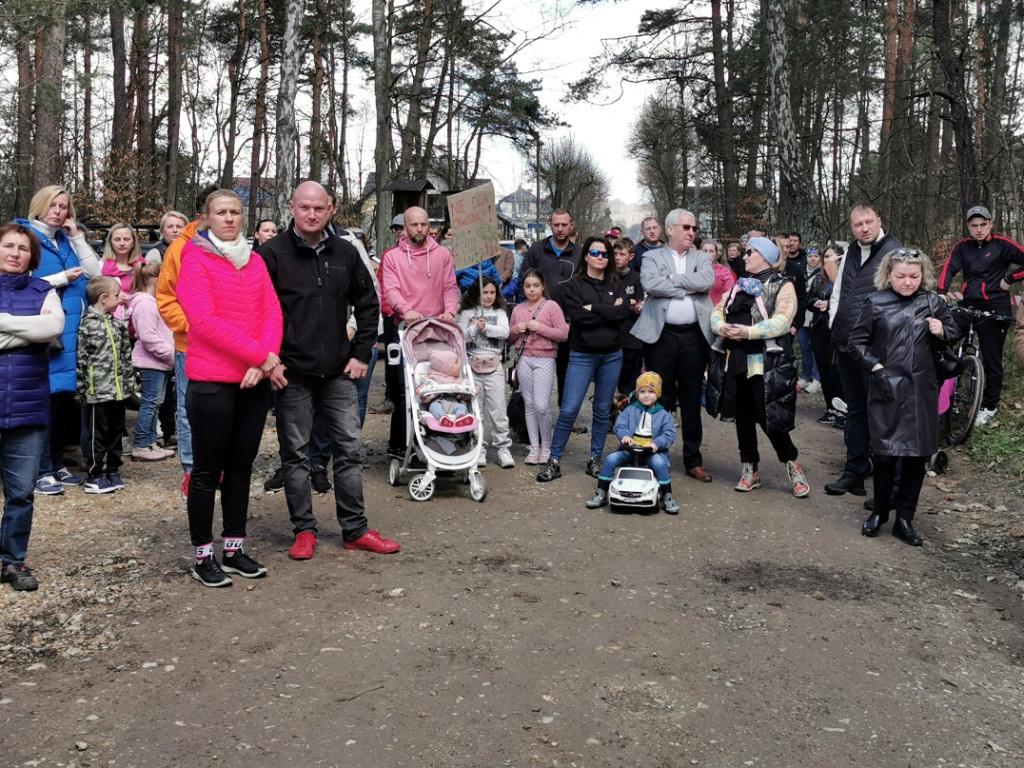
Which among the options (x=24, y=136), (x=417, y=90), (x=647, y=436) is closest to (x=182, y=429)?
(x=647, y=436)

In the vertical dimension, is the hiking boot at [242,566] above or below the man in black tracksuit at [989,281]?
below

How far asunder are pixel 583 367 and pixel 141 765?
5.55 metres

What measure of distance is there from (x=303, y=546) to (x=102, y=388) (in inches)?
110

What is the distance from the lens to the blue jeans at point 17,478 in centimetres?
509

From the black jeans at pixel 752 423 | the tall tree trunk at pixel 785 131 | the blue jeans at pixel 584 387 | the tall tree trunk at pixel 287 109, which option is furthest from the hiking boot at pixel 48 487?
the tall tree trunk at pixel 785 131

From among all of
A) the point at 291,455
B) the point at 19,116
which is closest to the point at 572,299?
the point at 291,455

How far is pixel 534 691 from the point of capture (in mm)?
4043

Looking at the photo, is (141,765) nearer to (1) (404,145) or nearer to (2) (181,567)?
(2) (181,567)

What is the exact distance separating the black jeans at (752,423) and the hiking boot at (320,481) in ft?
11.3

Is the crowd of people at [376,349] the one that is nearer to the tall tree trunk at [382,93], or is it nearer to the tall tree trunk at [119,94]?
the tall tree trunk at [382,93]

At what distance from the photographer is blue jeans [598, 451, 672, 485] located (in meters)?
7.35

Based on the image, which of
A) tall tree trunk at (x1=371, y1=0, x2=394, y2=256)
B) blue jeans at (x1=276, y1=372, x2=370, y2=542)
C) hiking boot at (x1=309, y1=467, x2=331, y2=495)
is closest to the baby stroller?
hiking boot at (x1=309, y1=467, x2=331, y2=495)

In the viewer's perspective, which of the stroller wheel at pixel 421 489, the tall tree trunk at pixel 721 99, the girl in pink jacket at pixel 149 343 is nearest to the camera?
the stroller wheel at pixel 421 489

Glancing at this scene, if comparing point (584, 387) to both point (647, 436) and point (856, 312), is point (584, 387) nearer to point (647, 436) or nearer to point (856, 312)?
point (647, 436)
